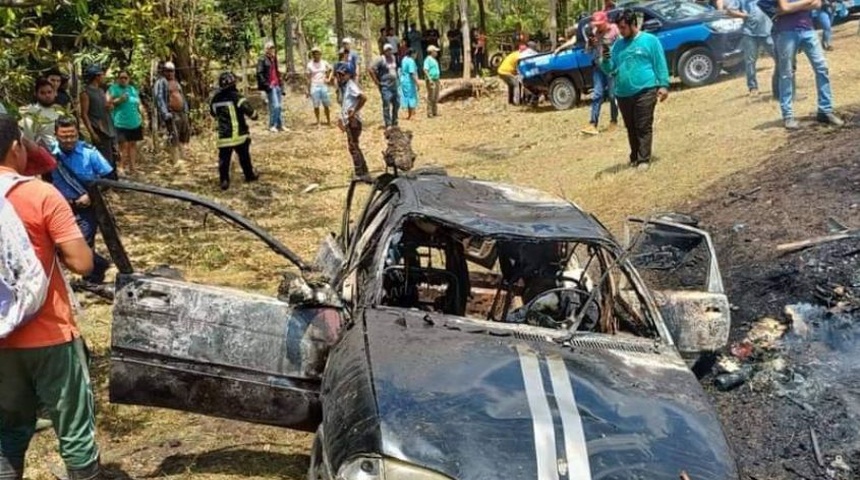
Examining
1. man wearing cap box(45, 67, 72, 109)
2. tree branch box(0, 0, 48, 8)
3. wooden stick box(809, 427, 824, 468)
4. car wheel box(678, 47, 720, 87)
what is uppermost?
tree branch box(0, 0, 48, 8)

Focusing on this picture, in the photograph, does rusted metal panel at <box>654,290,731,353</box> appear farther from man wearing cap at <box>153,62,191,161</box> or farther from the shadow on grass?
man wearing cap at <box>153,62,191,161</box>

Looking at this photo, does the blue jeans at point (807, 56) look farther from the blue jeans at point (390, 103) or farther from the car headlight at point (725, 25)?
the blue jeans at point (390, 103)

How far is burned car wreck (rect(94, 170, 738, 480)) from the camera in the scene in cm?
300

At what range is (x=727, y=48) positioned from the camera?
14.7m

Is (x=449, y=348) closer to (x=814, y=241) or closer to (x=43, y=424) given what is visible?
(x=43, y=424)

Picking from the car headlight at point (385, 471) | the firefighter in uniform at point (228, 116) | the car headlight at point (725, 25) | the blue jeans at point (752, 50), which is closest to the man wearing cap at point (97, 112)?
the firefighter in uniform at point (228, 116)

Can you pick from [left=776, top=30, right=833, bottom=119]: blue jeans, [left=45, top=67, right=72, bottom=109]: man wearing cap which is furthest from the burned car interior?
[left=776, top=30, right=833, bottom=119]: blue jeans

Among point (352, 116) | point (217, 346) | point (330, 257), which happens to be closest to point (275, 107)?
point (352, 116)

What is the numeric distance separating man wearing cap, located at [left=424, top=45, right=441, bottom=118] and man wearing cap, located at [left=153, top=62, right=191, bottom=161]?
21.3 feet

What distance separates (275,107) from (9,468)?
14.3 metres

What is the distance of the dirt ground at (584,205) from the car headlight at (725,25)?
885mm

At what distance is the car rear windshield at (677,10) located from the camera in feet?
49.2

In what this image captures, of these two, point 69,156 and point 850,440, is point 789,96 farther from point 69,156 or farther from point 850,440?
point 69,156

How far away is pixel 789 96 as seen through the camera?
9.85m
